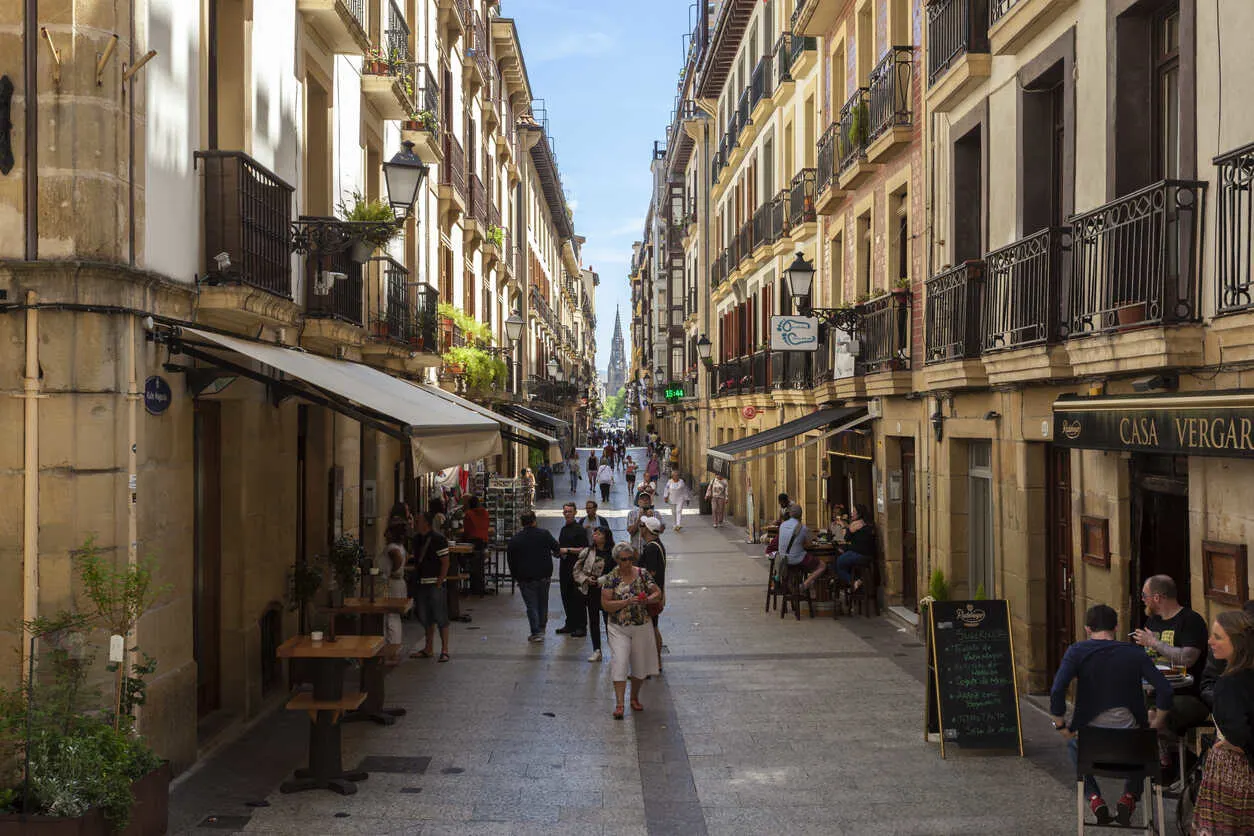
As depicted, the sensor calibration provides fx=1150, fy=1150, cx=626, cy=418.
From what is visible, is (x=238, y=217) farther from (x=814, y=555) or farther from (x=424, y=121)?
(x=814, y=555)

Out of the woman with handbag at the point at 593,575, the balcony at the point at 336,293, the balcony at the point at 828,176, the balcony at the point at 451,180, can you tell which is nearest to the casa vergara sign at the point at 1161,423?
the woman with handbag at the point at 593,575

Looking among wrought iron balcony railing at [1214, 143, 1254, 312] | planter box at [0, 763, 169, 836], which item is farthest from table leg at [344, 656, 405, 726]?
wrought iron balcony railing at [1214, 143, 1254, 312]

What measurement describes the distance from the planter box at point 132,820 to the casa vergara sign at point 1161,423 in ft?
21.7

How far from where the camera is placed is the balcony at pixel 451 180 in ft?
72.1

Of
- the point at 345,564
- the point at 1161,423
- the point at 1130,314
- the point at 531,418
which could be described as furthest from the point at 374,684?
the point at 531,418

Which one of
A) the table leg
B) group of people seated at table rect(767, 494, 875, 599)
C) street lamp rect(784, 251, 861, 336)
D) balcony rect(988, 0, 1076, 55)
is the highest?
balcony rect(988, 0, 1076, 55)

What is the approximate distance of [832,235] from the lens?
797 inches

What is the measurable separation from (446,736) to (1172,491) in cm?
609

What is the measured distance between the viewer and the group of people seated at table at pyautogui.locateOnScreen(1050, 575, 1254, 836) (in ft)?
18.7

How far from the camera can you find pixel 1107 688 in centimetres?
682

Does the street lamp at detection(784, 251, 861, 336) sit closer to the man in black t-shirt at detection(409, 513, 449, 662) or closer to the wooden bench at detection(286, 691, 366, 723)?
the man in black t-shirt at detection(409, 513, 449, 662)

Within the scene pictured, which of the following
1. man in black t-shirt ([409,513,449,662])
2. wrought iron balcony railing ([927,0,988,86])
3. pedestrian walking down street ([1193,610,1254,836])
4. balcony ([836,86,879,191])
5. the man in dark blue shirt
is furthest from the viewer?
balcony ([836,86,879,191])

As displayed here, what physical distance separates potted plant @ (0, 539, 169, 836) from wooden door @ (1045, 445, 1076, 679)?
7.91 meters

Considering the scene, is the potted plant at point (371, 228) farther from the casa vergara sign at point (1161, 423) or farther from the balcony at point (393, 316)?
the casa vergara sign at point (1161, 423)
